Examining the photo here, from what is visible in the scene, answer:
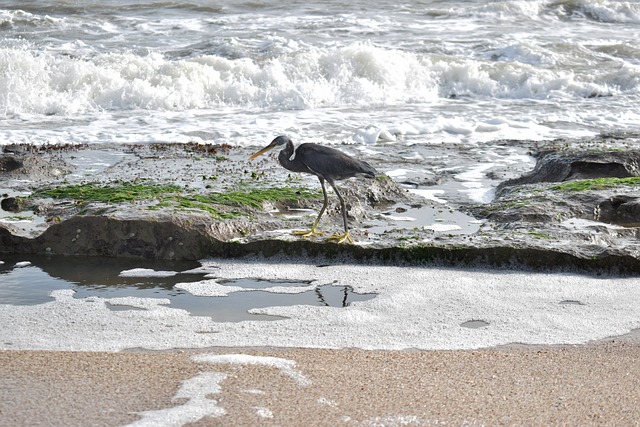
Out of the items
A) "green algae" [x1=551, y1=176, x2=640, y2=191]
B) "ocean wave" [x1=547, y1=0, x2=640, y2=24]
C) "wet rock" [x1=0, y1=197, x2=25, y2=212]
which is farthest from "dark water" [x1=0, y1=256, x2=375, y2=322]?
"ocean wave" [x1=547, y1=0, x2=640, y2=24]

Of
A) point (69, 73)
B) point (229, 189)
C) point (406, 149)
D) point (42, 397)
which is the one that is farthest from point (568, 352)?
point (69, 73)

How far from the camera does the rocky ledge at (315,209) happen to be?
21.5 feet

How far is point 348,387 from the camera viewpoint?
4191 mm

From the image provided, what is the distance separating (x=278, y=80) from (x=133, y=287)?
406 inches

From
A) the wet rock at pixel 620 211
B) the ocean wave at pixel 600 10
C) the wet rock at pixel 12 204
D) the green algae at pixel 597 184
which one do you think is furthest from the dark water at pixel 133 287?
the ocean wave at pixel 600 10

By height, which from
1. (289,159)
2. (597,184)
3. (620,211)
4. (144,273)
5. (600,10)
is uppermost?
(600,10)

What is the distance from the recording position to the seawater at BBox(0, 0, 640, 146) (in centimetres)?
1287

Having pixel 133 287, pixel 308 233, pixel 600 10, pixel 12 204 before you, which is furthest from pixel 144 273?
pixel 600 10

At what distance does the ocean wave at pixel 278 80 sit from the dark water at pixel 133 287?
8.28 metres

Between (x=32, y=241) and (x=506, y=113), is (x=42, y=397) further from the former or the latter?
(x=506, y=113)

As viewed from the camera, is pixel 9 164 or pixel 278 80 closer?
pixel 9 164

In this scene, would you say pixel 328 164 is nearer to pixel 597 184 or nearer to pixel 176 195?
pixel 176 195

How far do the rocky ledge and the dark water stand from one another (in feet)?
0.64

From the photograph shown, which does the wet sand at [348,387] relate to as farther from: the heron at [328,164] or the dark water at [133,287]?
the heron at [328,164]
